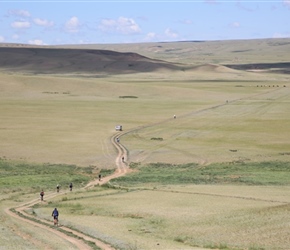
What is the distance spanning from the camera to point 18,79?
148 meters

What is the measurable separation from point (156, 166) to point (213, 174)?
718cm

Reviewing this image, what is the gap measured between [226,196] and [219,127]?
45.8 m

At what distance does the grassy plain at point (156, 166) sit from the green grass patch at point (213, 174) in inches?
3.5

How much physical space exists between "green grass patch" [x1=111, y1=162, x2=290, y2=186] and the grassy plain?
9 cm

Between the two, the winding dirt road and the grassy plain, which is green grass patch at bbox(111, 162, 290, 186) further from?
the winding dirt road

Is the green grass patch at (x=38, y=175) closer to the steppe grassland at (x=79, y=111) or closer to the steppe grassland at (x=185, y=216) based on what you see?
the steppe grassland at (x=79, y=111)

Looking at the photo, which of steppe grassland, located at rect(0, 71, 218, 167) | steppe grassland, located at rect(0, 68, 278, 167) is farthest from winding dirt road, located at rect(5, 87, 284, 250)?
steppe grassland, located at rect(0, 68, 278, 167)

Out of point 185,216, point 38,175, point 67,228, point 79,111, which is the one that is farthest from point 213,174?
point 79,111

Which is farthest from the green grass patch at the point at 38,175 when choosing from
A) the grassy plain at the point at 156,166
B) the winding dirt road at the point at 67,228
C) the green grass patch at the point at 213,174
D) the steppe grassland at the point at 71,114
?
the green grass patch at the point at 213,174

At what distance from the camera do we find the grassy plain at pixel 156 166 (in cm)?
3269

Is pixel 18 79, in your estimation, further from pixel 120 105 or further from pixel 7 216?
pixel 7 216

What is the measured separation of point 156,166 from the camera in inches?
2426

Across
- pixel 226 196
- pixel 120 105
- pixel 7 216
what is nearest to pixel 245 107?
pixel 120 105

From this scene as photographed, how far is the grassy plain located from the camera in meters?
32.7
